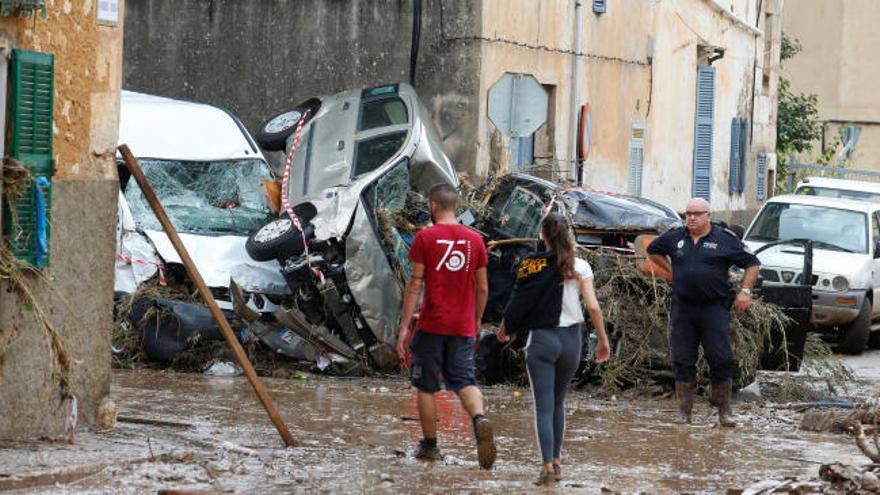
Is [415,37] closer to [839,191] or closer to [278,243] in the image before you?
[278,243]

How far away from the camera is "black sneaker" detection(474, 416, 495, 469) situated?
984 centimetres

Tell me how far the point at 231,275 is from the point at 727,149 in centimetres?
1951

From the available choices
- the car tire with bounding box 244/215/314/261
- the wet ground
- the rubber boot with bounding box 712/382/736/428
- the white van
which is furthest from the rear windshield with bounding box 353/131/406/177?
the rubber boot with bounding box 712/382/736/428

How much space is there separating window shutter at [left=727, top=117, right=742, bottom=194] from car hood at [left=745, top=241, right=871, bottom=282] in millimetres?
11978

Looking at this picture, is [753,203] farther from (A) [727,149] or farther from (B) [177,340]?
(B) [177,340]

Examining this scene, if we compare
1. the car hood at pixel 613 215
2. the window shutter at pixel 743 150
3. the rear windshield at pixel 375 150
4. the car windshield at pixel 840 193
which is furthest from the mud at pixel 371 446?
the window shutter at pixel 743 150

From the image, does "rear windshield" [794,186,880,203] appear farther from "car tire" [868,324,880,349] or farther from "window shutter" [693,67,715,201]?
"window shutter" [693,67,715,201]

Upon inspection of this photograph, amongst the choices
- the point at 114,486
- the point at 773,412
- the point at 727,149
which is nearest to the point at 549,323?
the point at 114,486

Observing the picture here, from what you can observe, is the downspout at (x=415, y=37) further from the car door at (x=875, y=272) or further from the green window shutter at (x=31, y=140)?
the green window shutter at (x=31, y=140)

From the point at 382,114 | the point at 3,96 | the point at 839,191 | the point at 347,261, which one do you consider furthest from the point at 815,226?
the point at 3,96

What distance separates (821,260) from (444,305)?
11758 millimetres

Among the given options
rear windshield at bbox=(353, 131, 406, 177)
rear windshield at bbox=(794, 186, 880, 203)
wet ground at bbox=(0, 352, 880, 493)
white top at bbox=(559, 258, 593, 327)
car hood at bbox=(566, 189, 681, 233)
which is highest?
rear windshield at bbox=(353, 131, 406, 177)

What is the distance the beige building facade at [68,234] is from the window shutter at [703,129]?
21876 mm

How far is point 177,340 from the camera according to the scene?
48.0 feet
